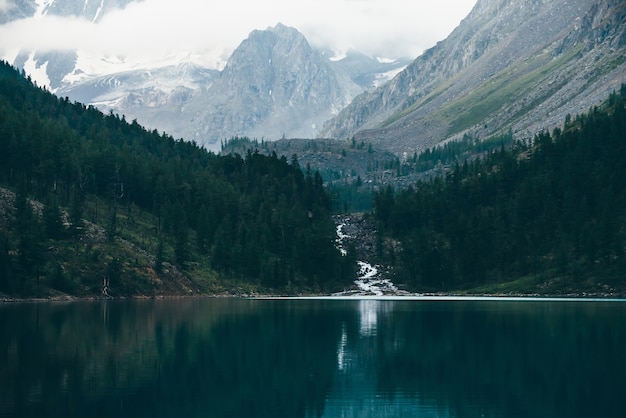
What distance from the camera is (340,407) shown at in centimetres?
6359

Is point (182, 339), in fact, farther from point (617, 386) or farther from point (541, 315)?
point (541, 315)

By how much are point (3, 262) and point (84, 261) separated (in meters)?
21.7

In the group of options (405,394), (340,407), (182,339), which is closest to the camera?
(340,407)

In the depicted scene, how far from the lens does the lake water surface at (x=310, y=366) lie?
6225cm

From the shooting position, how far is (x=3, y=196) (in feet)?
648

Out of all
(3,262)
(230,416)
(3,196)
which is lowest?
(230,416)

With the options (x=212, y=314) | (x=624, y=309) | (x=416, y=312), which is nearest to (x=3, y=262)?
(x=212, y=314)

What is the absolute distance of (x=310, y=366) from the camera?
82.9 metres

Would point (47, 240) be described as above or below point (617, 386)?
above

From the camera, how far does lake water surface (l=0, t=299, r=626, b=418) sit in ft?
204

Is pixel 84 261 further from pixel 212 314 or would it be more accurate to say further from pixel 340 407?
pixel 340 407

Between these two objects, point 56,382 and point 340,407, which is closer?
point 340,407

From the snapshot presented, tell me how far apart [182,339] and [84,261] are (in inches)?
3879

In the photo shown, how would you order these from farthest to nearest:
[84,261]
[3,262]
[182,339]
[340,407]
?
[84,261] → [3,262] → [182,339] → [340,407]
